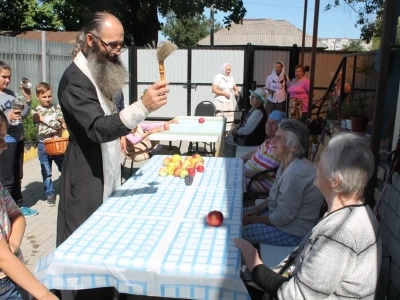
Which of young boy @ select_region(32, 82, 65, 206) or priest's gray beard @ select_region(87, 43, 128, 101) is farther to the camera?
young boy @ select_region(32, 82, 65, 206)

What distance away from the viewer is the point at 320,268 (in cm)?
171

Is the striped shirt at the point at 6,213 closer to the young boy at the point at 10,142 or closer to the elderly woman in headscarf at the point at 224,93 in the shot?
the young boy at the point at 10,142

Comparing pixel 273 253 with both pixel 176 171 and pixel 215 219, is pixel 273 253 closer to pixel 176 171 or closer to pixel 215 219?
pixel 215 219

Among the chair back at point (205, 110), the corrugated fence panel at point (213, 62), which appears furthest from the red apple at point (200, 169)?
the corrugated fence panel at point (213, 62)

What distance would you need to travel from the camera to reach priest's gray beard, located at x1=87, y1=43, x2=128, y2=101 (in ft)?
7.98

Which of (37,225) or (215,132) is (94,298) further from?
(215,132)

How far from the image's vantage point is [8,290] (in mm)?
1881

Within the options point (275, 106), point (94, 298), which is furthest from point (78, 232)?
point (275, 106)

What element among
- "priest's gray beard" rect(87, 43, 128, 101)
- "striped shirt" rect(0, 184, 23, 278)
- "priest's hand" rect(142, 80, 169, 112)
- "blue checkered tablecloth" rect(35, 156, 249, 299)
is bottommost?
"blue checkered tablecloth" rect(35, 156, 249, 299)

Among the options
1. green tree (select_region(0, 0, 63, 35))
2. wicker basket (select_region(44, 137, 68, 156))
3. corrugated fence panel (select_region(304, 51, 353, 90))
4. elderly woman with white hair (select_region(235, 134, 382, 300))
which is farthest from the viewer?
green tree (select_region(0, 0, 63, 35))

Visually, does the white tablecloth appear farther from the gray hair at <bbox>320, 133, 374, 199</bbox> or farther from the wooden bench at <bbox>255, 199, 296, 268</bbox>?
the gray hair at <bbox>320, 133, 374, 199</bbox>

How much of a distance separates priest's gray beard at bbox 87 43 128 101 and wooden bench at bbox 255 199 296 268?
1.42 meters

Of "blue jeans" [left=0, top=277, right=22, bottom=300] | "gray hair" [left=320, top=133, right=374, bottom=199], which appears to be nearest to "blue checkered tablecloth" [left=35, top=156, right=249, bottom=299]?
"blue jeans" [left=0, top=277, right=22, bottom=300]

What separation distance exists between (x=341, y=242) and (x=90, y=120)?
135 cm
